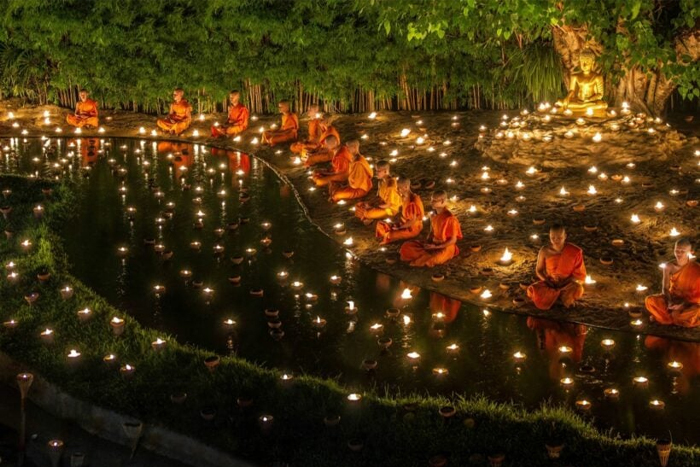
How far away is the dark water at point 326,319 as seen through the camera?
8.27 meters

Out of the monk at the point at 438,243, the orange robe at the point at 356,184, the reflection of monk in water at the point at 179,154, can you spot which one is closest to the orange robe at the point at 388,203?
the orange robe at the point at 356,184

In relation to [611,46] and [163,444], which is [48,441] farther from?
[611,46]

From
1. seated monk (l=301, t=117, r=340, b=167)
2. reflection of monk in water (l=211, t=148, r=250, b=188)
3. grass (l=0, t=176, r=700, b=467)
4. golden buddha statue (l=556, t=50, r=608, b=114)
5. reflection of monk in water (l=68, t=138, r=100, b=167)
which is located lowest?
grass (l=0, t=176, r=700, b=467)

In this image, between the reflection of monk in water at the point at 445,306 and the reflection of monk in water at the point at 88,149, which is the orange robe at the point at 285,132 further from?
the reflection of monk in water at the point at 445,306

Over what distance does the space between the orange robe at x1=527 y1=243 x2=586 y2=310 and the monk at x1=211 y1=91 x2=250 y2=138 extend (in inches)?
370

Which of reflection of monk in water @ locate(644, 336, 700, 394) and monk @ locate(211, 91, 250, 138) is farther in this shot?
monk @ locate(211, 91, 250, 138)

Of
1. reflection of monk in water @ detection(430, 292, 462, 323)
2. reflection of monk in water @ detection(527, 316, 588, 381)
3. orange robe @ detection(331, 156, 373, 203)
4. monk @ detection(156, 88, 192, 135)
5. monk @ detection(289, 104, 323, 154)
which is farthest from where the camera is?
monk @ detection(156, 88, 192, 135)

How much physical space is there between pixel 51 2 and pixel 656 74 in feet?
38.5

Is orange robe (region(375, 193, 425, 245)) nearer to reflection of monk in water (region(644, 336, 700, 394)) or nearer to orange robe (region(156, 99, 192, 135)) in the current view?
reflection of monk in water (region(644, 336, 700, 394))

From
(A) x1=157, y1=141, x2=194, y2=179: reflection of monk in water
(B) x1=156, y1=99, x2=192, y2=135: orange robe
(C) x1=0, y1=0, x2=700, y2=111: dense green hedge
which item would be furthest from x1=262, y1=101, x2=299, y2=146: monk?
(B) x1=156, y1=99, x2=192, y2=135: orange robe

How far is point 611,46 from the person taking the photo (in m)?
13.7

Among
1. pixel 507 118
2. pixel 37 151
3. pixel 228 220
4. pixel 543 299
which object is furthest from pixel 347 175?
pixel 37 151

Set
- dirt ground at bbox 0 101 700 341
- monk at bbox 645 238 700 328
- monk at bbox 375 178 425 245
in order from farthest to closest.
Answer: monk at bbox 375 178 425 245 → dirt ground at bbox 0 101 700 341 → monk at bbox 645 238 700 328

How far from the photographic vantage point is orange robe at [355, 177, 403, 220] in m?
12.7
